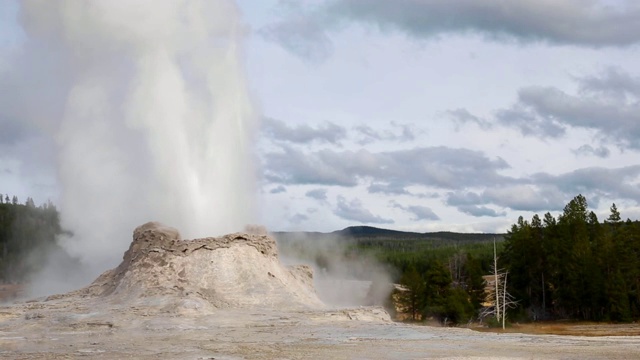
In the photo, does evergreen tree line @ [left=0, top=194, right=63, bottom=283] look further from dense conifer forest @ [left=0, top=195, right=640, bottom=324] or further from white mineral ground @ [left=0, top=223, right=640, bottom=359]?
white mineral ground @ [left=0, top=223, right=640, bottom=359]

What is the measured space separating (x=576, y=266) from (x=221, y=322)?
35093mm

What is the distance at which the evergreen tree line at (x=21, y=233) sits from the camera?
80231 mm

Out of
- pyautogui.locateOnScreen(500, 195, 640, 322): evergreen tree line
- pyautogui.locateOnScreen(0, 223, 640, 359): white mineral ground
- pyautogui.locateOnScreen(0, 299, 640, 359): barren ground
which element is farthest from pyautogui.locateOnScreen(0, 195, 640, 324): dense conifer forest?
pyautogui.locateOnScreen(0, 299, 640, 359): barren ground

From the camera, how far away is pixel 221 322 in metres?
24.0

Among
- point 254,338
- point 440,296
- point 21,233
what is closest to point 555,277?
point 440,296

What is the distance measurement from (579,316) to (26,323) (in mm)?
40939

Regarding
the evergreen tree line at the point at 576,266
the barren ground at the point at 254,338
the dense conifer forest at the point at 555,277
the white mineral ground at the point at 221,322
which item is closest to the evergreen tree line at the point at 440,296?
the dense conifer forest at the point at 555,277

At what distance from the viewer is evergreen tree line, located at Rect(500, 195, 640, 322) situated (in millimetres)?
50219

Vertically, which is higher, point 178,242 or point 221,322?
point 178,242

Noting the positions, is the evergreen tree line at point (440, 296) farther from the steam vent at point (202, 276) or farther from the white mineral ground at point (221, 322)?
the steam vent at point (202, 276)

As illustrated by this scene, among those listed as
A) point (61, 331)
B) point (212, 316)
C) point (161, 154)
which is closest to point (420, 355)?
point (212, 316)

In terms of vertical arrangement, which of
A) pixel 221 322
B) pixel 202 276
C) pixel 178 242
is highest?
pixel 178 242

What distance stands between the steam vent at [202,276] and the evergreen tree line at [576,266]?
27.4 metres

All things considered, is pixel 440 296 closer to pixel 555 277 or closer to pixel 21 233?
pixel 555 277
